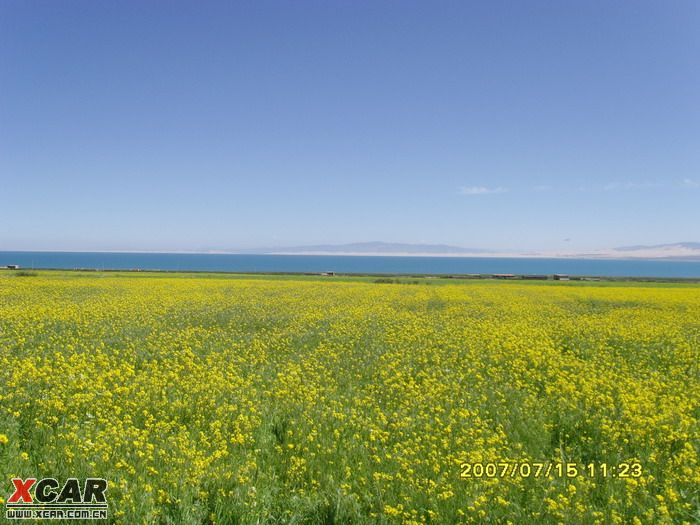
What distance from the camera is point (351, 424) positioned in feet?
22.9

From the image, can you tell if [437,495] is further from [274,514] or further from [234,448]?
[234,448]

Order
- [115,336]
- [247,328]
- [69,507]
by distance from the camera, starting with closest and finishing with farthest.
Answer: [69,507], [115,336], [247,328]

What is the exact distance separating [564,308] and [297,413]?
22.4 metres

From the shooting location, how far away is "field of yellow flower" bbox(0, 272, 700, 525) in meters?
4.83

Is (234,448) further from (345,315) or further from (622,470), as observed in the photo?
(345,315)

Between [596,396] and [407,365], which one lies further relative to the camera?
[407,365]

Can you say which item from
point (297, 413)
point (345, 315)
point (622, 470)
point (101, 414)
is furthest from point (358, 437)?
point (345, 315)

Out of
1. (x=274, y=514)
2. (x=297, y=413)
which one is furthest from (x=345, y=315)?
(x=274, y=514)

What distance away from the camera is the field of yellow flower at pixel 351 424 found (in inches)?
190

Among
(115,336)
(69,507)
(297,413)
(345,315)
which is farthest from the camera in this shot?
(345,315)

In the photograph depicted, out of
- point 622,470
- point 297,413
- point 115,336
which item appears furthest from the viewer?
point 115,336

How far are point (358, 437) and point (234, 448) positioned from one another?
6.35 ft

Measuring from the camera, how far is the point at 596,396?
8.54 m

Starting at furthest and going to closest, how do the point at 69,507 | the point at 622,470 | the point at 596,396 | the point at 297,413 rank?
1. the point at 596,396
2. the point at 297,413
3. the point at 622,470
4. the point at 69,507
